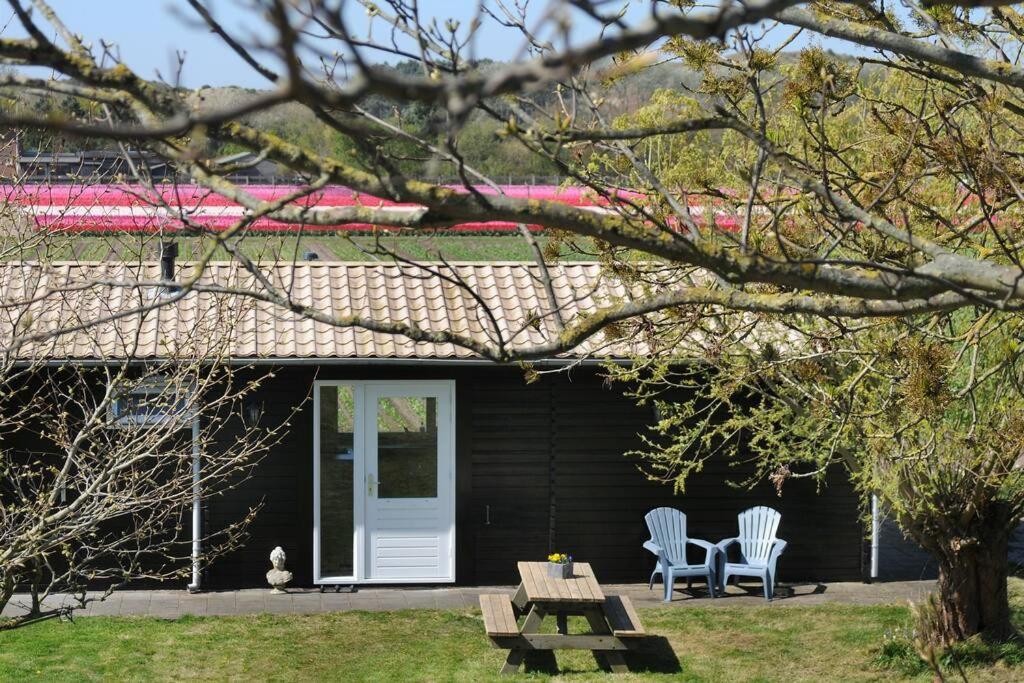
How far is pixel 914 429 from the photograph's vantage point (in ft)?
28.3

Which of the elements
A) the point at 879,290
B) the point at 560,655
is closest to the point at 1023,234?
the point at 879,290

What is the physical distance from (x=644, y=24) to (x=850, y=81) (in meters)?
3.51

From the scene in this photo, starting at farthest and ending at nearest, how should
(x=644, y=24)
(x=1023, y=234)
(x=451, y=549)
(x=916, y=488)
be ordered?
(x=451, y=549) → (x=916, y=488) → (x=1023, y=234) → (x=644, y=24)

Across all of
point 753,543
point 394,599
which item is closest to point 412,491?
point 394,599

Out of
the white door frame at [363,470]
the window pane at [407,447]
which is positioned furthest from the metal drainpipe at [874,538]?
the window pane at [407,447]

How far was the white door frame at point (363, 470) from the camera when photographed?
1419 cm

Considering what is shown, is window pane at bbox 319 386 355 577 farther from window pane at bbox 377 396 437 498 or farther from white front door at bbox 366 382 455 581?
window pane at bbox 377 396 437 498

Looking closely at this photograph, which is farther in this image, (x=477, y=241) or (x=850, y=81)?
(x=477, y=241)

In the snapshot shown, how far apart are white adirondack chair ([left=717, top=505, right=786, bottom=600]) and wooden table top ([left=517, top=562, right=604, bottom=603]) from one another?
2.47 m

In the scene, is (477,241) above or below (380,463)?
above

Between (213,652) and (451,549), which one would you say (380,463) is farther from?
(213,652)

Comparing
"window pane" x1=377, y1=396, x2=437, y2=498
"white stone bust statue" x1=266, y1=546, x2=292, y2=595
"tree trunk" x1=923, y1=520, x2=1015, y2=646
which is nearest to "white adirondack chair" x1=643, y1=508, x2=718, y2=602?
"window pane" x1=377, y1=396, x2=437, y2=498

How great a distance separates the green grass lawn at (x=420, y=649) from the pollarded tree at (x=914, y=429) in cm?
89

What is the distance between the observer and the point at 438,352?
13570mm
